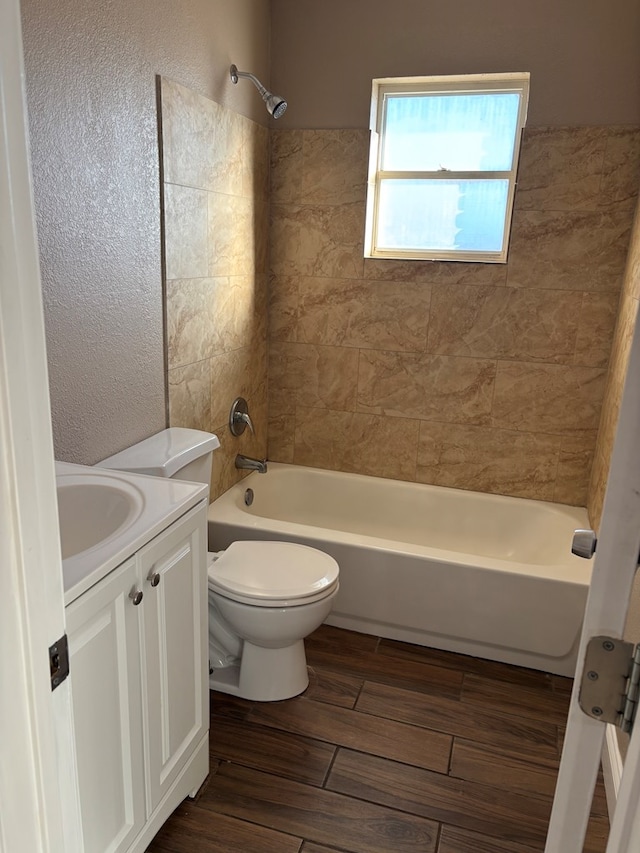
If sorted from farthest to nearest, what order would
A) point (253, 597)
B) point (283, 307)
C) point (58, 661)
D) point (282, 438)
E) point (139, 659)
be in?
point (282, 438), point (283, 307), point (253, 597), point (139, 659), point (58, 661)

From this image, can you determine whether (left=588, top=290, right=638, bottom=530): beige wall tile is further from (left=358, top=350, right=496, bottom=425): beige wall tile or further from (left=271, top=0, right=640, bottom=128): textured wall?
(left=271, top=0, right=640, bottom=128): textured wall

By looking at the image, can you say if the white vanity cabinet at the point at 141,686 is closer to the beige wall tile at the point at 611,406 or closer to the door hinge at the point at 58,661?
the door hinge at the point at 58,661

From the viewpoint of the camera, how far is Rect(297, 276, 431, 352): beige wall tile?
3.03m

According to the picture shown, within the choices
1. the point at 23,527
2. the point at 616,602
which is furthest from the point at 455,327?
the point at 23,527

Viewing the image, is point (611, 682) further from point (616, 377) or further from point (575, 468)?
point (575, 468)

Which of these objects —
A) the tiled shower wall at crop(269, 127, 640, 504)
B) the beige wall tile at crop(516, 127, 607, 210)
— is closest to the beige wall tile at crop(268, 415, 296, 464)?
the tiled shower wall at crop(269, 127, 640, 504)

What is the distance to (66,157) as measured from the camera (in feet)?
5.68

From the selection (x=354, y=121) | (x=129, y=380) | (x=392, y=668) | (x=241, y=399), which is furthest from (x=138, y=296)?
(x=392, y=668)

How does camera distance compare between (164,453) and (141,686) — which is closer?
(141,686)

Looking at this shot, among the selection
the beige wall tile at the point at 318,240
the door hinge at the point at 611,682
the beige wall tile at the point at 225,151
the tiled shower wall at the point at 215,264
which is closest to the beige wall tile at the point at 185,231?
the tiled shower wall at the point at 215,264

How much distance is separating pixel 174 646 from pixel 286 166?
7.56 feet

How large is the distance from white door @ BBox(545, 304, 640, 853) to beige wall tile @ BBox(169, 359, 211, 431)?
1938 mm

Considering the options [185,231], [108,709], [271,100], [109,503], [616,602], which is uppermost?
[271,100]

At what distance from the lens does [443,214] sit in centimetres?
300
